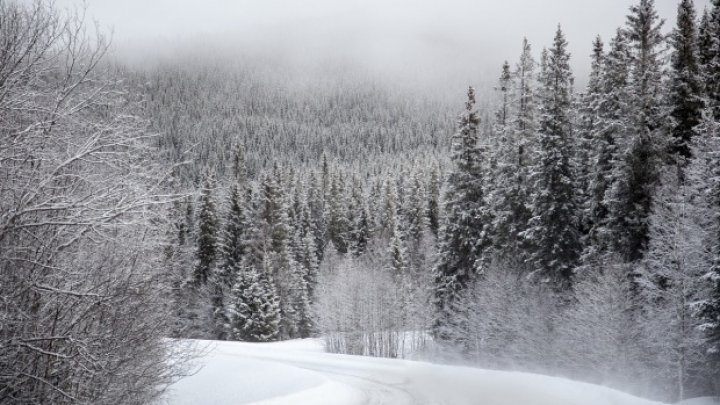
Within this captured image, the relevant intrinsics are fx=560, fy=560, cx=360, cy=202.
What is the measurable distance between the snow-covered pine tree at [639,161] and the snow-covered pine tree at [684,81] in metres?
0.71

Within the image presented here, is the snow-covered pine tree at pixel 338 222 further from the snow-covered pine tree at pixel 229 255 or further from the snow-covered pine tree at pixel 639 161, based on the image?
the snow-covered pine tree at pixel 639 161

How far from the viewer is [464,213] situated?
34188 millimetres

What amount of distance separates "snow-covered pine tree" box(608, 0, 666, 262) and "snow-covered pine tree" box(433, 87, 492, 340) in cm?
833

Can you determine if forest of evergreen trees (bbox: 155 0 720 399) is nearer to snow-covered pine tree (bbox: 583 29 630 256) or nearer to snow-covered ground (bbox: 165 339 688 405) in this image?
snow-covered pine tree (bbox: 583 29 630 256)

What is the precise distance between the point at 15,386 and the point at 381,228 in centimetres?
6586

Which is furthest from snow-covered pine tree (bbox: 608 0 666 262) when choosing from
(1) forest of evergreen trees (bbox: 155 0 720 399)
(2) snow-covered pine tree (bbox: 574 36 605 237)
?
(2) snow-covered pine tree (bbox: 574 36 605 237)

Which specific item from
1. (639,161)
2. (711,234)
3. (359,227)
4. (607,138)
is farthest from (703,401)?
(359,227)

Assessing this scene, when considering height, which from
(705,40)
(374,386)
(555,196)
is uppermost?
(705,40)

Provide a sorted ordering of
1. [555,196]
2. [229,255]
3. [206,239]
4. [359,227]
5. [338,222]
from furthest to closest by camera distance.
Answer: [338,222] → [359,227] → [206,239] → [229,255] → [555,196]

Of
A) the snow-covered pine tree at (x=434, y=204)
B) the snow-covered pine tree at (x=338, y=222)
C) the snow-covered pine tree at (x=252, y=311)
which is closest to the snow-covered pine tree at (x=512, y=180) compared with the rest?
the snow-covered pine tree at (x=252, y=311)

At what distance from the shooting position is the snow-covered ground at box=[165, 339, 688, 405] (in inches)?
526

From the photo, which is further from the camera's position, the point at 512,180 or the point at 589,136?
the point at 512,180

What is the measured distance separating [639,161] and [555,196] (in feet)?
15.3

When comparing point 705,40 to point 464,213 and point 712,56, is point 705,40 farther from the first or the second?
point 464,213
